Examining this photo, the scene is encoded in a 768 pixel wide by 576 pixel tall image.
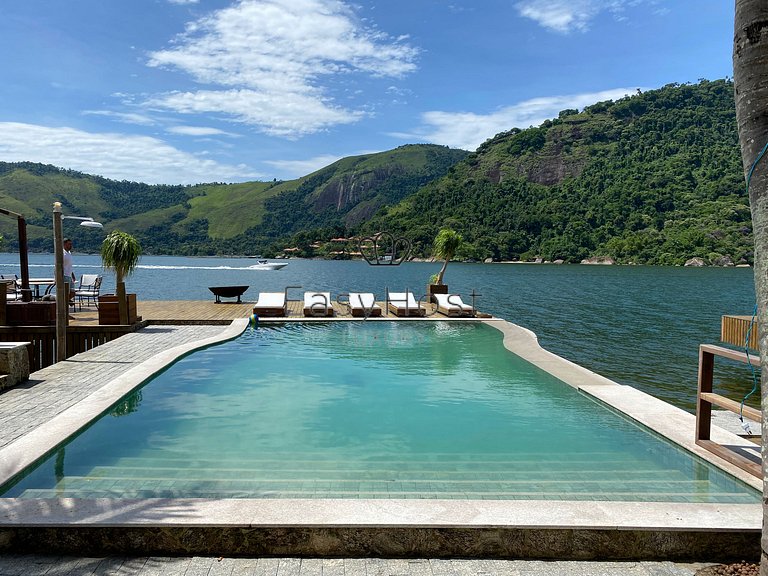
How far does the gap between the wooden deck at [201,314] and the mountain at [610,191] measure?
75.4m

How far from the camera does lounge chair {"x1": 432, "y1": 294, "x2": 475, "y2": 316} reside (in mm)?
16766

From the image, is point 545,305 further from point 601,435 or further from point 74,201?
point 74,201

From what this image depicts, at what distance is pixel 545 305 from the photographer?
33625 millimetres

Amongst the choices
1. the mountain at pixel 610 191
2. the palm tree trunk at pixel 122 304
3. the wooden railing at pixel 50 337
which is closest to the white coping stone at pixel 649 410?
the palm tree trunk at pixel 122 304

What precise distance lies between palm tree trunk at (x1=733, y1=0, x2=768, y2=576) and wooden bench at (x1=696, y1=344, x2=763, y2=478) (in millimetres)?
2099

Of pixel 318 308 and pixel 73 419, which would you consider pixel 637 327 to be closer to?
pixel 318 308

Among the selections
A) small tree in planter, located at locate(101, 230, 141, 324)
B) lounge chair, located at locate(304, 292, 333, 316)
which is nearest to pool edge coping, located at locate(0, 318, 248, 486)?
small tree in planter, located at locate(101, 230, 141, 324)

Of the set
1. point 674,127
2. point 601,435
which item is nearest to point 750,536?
point 601,435

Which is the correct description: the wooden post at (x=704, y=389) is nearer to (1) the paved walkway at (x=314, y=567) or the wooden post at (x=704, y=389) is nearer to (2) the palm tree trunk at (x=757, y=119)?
(1) the paved walkway at (x=314, y=567)

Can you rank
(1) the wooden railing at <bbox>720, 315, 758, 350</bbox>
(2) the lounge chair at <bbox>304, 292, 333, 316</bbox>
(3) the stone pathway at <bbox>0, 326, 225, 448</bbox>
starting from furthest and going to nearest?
(2) the lounge chair at <bbox>304, 292, 333, 316</bbox> < (3) the stone pathway at <bbox>0, 326, 225, 448</bbox> < (1) the wooden railing at <bbox>720, 315, 758, 350</bbox>

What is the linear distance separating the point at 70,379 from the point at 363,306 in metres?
9.44

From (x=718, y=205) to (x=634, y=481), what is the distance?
350 feet

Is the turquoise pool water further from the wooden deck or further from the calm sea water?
the calm sea water

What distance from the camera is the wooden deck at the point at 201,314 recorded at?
1406 cm
